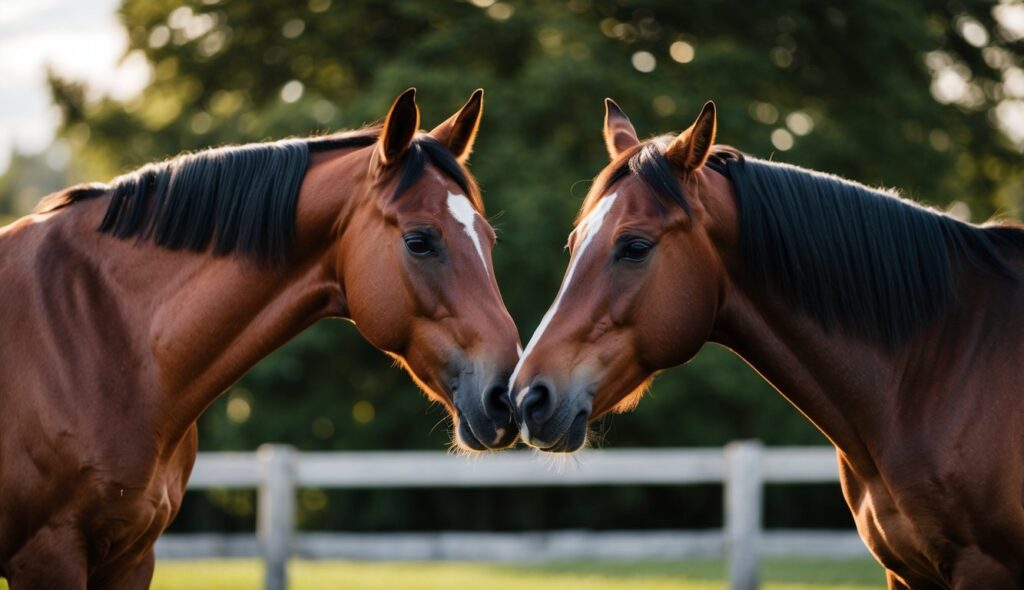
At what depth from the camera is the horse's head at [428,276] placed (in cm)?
371

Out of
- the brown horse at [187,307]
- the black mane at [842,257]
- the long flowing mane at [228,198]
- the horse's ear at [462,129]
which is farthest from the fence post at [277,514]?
the black mane at [842,257]

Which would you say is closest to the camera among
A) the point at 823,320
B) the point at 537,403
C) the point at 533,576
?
the point at 537,403

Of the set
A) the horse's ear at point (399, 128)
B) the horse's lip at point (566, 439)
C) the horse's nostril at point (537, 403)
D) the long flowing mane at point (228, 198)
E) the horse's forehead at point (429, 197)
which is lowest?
the horse's lip at point (566, 439)

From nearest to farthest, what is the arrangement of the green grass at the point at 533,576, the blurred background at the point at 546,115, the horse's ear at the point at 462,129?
1. the horse's ear at the point at 462,129
2. the green grass at the point at 533,576
3. the blurred background at the point at 546,115

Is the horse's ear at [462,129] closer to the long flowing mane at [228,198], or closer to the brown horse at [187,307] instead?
the brown horse at [187,307]

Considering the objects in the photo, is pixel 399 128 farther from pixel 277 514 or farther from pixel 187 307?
pixel 277 514

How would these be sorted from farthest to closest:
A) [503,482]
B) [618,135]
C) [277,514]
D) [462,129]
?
1. [503,482]
2. [277,514]
3. [618,135]
4. [462,129]

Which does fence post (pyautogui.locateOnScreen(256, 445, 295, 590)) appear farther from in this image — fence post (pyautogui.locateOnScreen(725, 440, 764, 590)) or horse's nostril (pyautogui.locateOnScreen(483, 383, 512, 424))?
horse's nostril (pyautogui.locateOnScreen(483, 383, 512, 424))

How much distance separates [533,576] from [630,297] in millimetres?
7811

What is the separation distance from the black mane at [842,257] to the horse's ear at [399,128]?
2.48ft

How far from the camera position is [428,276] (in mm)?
3803

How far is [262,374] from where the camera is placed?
13.7m

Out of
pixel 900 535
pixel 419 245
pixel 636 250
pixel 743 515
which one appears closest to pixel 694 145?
pixel 636 250

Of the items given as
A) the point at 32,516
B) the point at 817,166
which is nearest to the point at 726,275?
the point at 32,516
